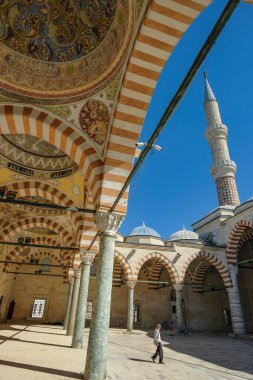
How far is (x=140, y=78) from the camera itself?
4.53 meters

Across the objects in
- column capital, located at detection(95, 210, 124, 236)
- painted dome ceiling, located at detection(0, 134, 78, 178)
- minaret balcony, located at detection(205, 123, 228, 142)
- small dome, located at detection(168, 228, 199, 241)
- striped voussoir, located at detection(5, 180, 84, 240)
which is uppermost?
minaret balcony, located at detection(205, 123, 228, 142)

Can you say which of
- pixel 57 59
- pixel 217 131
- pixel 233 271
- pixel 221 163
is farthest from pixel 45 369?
pixel 217 131

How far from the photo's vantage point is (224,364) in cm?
674

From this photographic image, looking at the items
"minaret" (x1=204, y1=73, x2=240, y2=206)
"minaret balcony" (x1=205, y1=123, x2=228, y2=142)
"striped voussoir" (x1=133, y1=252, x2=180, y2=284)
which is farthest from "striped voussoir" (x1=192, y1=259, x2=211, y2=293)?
"minaret balcony" (x1=205, y1=123, x2=228, y2=142)

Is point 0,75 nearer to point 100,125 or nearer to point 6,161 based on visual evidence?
A: point 100,125

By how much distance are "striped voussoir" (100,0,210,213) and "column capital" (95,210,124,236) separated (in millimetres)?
210

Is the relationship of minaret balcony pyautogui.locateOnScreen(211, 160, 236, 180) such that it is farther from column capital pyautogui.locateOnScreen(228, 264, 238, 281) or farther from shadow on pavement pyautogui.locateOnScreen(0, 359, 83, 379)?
shadow on pavement pyautogui.locateOnScreen(0, 359, 83, 379)

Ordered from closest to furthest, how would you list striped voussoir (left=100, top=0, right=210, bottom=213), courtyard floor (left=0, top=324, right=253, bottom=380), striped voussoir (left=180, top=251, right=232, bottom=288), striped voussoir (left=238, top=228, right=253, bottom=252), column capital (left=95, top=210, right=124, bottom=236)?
striped voussoir (left=100, top=0, right=210, bottom=213) < courtyard floor (left=0, top=324, right=253, bottom=380) < column capital (left=95, top=210, right=124, bottom=236) < striped voussoir (left=180, top=251, right=232, bottom=288) < striped voussoir (left=238, top=228, right=253, bottom=252)

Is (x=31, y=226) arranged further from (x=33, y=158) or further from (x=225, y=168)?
(x=225, y=168)

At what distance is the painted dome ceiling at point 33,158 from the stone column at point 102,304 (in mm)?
4122

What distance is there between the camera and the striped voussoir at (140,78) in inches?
142

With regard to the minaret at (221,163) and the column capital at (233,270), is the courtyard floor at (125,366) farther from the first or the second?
the minaret at (221,163)

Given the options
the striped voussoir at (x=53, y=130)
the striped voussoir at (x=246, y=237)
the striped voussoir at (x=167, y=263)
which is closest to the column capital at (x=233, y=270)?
the striped voussoir at (x=246, y=237)

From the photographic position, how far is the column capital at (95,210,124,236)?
5371mm
